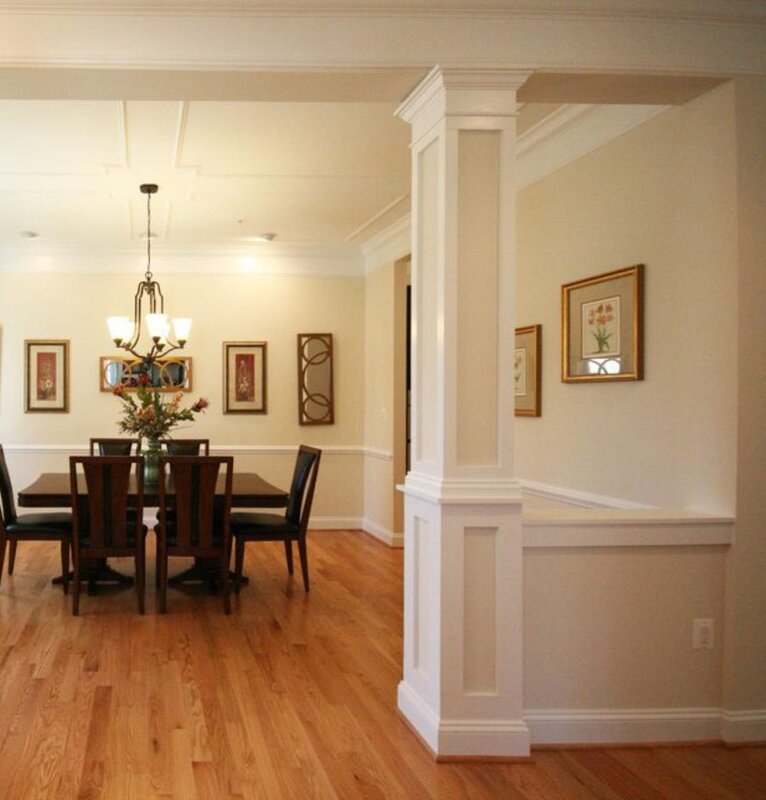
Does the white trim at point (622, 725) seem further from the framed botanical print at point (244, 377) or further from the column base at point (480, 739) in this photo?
the framed botanical print at point (244, 377)

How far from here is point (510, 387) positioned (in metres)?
3.28

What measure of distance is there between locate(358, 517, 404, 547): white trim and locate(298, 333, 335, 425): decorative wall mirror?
103 centimetres

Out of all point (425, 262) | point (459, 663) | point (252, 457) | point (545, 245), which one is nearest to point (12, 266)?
point (252, 457)

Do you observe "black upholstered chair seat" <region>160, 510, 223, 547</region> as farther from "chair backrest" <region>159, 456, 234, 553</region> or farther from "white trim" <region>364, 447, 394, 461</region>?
"white trim" <region>364, 447, 394, 461</region>

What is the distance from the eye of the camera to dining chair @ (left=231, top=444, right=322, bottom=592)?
5859 millimetres

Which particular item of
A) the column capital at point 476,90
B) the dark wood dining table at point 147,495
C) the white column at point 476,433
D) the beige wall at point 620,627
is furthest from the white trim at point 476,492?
the dark wood dining table at point 147,495

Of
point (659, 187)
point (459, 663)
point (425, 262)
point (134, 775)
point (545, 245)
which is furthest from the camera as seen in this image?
point (545, 245)

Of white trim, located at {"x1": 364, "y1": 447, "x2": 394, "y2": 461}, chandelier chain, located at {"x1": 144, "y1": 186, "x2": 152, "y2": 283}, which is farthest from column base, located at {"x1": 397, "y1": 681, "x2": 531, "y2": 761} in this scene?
white trim, located at {"x1": 364, "y1": 447, "x2": 394, "y2": 461}

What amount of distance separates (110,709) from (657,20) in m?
3.32

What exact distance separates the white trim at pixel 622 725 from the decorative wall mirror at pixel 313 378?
5566mm

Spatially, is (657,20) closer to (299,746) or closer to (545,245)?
(545,245)

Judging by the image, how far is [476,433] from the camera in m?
3.29

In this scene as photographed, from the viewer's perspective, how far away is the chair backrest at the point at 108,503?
5215mm

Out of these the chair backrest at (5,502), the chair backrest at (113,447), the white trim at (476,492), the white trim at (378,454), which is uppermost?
the white trim at (476,492)
